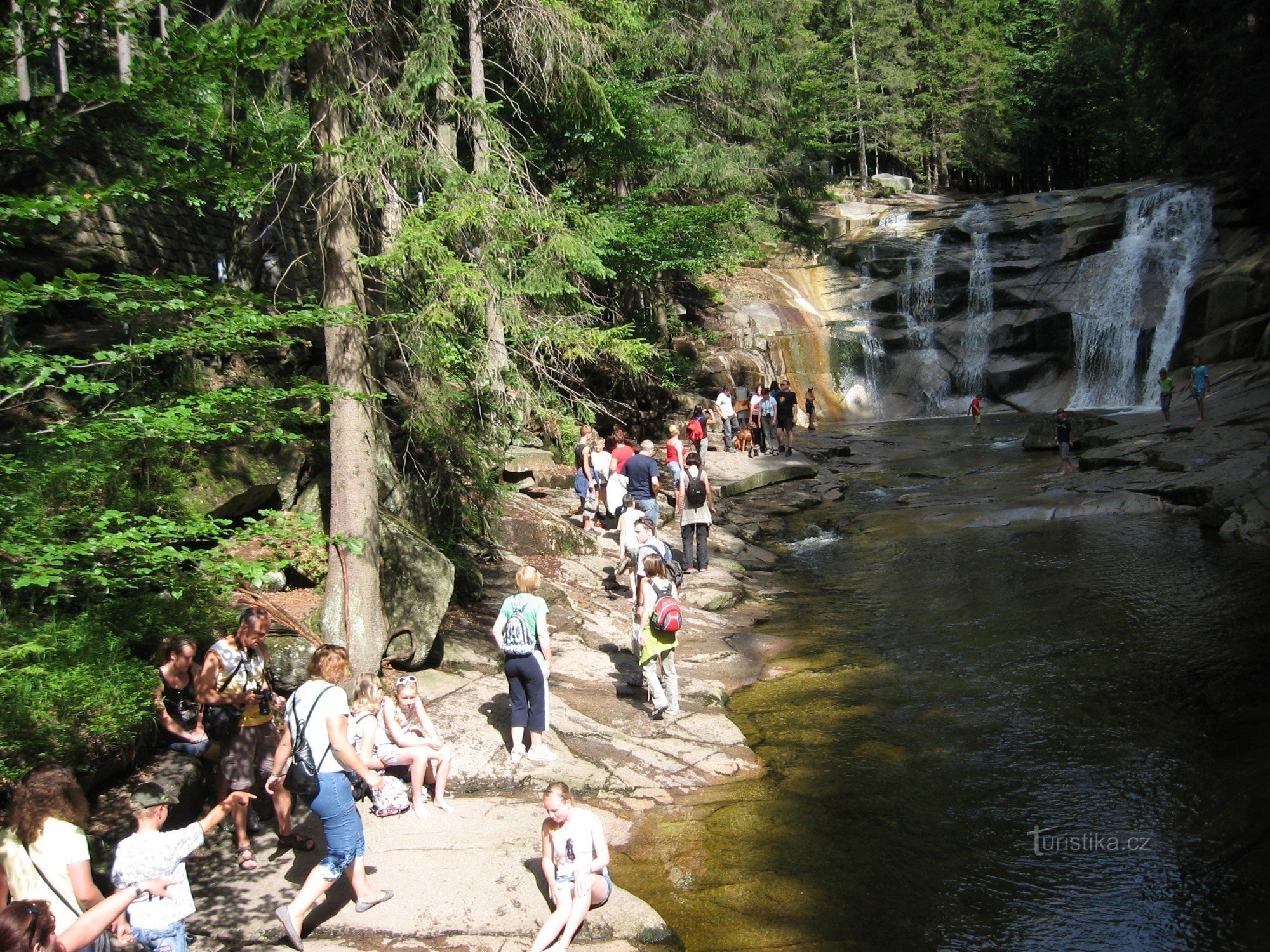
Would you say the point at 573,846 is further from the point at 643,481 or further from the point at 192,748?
the point at 643,481

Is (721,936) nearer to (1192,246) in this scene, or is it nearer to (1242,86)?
(1242,86)

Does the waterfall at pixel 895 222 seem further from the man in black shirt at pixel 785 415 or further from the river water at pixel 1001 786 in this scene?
the river water at pixel 1001 786

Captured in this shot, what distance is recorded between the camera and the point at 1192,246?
2828 cm

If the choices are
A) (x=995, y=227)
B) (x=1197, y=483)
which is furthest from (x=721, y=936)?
(x=995, y=227)

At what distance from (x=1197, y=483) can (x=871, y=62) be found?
3718 cm

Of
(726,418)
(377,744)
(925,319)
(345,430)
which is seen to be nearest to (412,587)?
(345,430)

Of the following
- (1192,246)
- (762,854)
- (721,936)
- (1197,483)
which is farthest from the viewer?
(1192,246)

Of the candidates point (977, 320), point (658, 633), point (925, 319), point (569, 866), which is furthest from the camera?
point (925, 319)

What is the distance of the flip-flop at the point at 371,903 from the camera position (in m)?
5.12

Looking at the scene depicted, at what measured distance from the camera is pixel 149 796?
18.8ft

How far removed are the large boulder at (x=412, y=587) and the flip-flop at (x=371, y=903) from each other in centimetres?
345

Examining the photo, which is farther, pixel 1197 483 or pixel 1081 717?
pixel 1197 483

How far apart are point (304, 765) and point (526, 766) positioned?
2524 mm

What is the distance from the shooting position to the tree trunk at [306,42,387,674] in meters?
7.96
